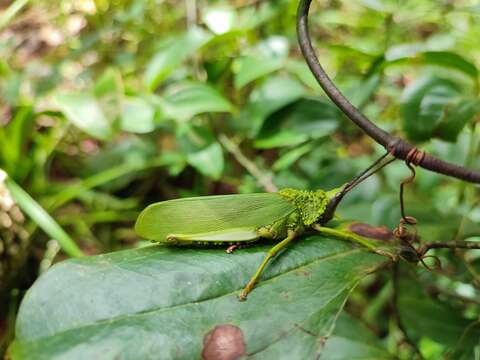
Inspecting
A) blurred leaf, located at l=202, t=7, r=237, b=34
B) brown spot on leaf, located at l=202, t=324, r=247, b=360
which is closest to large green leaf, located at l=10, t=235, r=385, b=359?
brown spot on leaf, located at l=202, t=324, r=247, b=360

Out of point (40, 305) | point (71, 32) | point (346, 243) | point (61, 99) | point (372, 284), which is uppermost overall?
point (71, 32)

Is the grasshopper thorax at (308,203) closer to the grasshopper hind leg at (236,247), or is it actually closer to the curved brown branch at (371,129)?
the grasshopper hind leg at (236,247)

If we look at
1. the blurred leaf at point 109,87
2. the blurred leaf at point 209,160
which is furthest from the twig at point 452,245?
the blurred leaf at point 109,87

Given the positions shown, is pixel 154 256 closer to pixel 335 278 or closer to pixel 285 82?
pixel 335 278

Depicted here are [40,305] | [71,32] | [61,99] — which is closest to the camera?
[40,305]

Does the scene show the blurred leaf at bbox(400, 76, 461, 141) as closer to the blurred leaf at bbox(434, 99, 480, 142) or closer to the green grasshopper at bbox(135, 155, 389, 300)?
the blurred leaf at bbox(434, 99, 480, 142)

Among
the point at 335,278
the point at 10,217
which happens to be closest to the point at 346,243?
the point at 335,278
